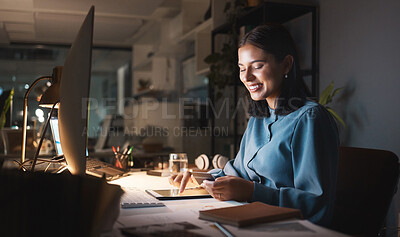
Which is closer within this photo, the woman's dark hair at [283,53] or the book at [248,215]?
the book at [248,215]

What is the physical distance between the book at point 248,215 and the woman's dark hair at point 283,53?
1.79ft

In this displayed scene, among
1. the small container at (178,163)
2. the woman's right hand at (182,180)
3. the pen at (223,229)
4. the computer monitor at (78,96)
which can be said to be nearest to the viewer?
the pen at (223,229)

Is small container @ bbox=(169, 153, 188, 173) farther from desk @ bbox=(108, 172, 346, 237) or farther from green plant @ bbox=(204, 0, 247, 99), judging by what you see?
green plant @ bbox=(204, 0, 247, 99)

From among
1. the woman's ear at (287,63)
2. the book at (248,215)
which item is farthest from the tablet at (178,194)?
the woman's ear at (287,63)

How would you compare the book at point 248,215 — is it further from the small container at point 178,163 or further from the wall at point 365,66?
the wall at point 365,66

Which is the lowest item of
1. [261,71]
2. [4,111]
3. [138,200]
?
[138,200]

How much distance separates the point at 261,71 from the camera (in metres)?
1.51

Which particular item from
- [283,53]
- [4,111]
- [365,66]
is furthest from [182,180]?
[4,111]

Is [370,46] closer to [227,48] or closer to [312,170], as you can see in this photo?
[227,48]

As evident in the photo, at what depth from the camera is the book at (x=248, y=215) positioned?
93 cm

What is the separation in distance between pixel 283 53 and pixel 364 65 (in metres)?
1.20

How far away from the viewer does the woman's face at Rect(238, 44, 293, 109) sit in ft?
4.94

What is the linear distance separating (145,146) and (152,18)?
2174 mm

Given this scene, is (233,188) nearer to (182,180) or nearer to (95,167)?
(182,180)
